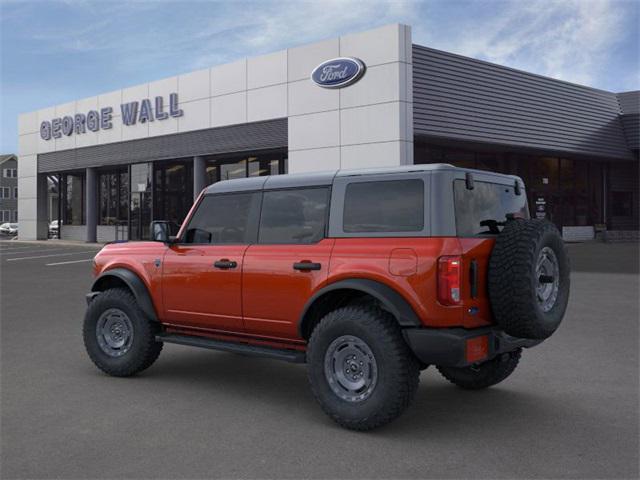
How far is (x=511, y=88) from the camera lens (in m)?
25.6

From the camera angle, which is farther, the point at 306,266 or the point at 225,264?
the point at 225,264

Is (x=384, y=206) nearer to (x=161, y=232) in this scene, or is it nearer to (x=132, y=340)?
(x=161, y=232)

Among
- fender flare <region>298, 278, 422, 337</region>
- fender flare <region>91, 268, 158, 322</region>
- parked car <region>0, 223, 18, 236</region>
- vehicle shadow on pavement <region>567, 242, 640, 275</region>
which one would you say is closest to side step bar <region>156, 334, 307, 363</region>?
fender flare <region>91, 268, 158, 322</region>

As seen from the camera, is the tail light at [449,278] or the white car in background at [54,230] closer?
the tail light at [449,278]

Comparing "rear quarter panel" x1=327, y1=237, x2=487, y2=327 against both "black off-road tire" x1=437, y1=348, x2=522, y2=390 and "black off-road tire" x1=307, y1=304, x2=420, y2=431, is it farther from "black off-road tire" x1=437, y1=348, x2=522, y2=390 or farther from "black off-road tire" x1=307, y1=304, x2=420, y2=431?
"black off-road tire" x1=437, y1=348, x2=522, y2=390

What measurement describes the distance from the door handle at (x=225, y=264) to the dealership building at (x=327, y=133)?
1534cm

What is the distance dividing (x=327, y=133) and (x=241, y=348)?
18006 mm

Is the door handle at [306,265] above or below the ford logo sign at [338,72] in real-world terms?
below

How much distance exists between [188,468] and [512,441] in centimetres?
210

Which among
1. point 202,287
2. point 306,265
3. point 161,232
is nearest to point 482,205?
point 306,265

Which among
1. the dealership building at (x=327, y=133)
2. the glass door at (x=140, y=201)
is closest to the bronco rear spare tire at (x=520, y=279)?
the dealership building at (x=327, y=133)

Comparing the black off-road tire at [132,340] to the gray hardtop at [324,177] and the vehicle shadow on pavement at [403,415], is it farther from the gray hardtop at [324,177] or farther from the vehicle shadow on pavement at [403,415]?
the gray hardtop at [324,177]

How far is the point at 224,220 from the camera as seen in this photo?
18.8 ft

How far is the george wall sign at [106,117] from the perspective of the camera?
2897 centimetres
